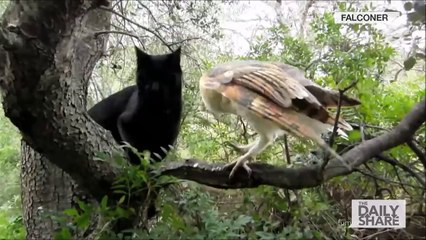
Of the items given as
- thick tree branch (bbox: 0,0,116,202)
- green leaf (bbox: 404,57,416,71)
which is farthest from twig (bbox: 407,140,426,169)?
thick tree branch (bbox: 0,0,116,202)

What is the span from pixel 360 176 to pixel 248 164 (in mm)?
195

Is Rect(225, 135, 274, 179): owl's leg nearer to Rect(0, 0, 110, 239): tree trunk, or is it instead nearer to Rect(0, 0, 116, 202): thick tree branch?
Rect(0, 0, 116, 202): thick tree branch

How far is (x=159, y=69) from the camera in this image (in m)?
1.26

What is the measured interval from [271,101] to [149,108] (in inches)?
19.4

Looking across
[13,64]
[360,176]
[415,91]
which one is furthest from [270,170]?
[13,64]

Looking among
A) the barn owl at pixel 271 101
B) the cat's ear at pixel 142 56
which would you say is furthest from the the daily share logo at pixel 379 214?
the cat's ear at pixel 142 56

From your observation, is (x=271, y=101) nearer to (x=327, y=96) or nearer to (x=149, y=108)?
(x=327, y=96)

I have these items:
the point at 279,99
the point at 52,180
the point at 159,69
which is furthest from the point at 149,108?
the point at 279,99

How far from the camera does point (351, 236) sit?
1025 millimetres

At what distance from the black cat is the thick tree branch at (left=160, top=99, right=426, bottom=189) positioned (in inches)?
11.8

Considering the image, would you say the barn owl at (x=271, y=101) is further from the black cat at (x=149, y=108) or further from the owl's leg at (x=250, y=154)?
the black cat at (x=149, y=108)

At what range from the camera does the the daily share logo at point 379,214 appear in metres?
0.97

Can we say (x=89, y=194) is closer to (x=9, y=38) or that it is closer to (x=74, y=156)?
(x=74, y=156)

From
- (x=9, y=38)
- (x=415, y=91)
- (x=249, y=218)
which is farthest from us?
(x=415, y=91)
